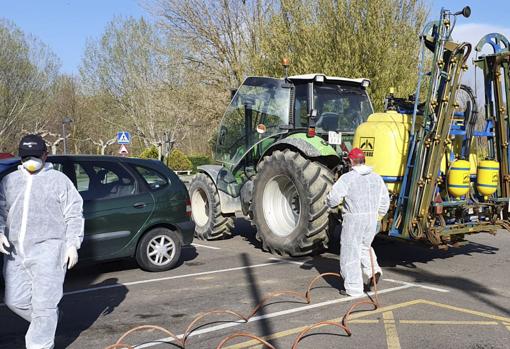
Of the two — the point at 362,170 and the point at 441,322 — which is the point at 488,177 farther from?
the point at 441,322

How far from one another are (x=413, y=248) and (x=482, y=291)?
2.51 meters

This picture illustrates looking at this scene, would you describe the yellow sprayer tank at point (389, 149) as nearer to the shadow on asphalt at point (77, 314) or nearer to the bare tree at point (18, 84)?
the shadow on asphalt at point (77, 314)

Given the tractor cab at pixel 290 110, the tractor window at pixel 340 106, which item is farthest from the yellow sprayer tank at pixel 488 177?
the tractor window at pixel 340 106

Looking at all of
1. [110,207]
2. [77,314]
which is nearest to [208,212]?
[110,207]

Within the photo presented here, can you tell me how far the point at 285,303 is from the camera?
5.52 metres

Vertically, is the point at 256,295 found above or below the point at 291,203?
below

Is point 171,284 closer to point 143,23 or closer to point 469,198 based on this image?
point 469,198

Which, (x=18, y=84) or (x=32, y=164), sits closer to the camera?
(x=32, y=164)

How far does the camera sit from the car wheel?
22.8ft

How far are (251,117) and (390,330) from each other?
16.7 feet

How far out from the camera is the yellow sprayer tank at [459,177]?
6.43 m

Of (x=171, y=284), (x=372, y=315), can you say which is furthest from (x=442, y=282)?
(x=171, y=284)

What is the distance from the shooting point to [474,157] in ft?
23.0

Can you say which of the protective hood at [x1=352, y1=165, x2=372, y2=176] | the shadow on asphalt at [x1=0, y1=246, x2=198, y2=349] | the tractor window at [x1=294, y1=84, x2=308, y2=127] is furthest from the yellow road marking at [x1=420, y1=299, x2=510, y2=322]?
the tractor window at [x1=294, y1=84, x2=308, y2=127]
